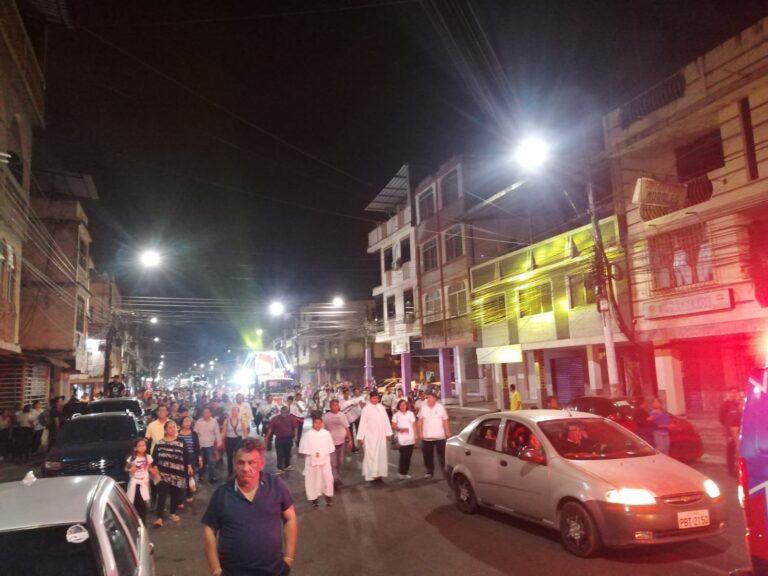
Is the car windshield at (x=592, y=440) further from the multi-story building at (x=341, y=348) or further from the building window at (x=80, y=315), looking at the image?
the multi-story building at (x=341, y=348)

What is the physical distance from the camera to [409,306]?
38.2 m

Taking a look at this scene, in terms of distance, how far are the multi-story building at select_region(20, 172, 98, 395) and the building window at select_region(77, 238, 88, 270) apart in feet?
0.19

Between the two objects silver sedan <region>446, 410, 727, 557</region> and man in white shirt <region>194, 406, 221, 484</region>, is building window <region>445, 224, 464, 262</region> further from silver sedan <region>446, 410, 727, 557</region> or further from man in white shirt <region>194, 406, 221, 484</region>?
silver sedan <region>446, 410, 727, 557</region>

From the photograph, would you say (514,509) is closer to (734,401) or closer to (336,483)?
(336,483)

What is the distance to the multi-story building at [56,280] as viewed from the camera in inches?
1001

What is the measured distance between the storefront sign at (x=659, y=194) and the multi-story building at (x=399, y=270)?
64.2ft

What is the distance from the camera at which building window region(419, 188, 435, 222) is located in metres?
34.8

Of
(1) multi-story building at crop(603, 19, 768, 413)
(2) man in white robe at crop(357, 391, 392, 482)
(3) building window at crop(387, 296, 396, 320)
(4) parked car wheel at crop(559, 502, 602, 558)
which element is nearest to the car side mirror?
(4) parked car wheel at crop(559, 502, 602, 558)

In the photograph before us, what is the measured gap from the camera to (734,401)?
428 inches

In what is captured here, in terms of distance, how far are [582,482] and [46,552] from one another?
5.39 metres

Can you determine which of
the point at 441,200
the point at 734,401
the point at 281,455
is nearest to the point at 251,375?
the point at 441,200

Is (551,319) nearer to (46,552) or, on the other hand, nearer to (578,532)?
(578,532)

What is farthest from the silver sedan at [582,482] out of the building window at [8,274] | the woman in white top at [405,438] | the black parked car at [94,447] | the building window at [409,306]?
the building window at [409,306]

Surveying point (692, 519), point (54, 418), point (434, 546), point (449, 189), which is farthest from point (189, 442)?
point (449, 189)
